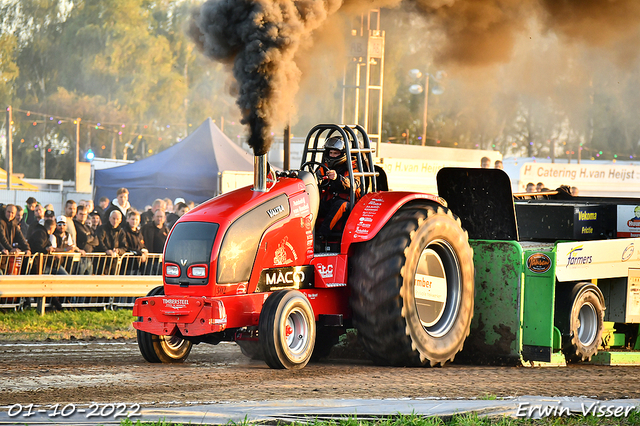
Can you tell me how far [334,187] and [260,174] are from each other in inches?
38.1

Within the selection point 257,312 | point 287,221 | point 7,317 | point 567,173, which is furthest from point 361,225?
point 567,173

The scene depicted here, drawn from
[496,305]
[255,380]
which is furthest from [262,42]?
[496,305]

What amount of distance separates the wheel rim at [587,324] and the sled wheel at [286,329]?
3377mm

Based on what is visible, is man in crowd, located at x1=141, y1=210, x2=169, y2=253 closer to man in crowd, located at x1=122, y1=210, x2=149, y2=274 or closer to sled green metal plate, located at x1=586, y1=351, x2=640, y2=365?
man in crowd, located at x1=122, y1=210, x2=149, y2=274

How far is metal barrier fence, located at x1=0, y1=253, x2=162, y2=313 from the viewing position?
510 inches

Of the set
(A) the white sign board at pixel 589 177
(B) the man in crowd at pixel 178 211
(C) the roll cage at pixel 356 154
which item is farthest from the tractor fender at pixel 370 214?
(A) the white sign board at pixel 589 177

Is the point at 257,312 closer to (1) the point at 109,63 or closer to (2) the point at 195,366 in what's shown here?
(2) the point at 195,366

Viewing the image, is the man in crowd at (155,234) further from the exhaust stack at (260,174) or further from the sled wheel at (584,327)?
the sled wheel at (584,327)

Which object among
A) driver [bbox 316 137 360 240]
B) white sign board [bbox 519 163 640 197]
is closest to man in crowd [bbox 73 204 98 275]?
driver [bbox 316 137 360 240]

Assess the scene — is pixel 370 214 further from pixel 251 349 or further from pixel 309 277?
pixel 251 349

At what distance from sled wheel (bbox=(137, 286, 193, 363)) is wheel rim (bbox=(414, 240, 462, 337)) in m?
2.25

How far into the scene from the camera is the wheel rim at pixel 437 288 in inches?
315

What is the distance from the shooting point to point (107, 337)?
35.3ft

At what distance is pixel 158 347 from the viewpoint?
7602 millimetres
